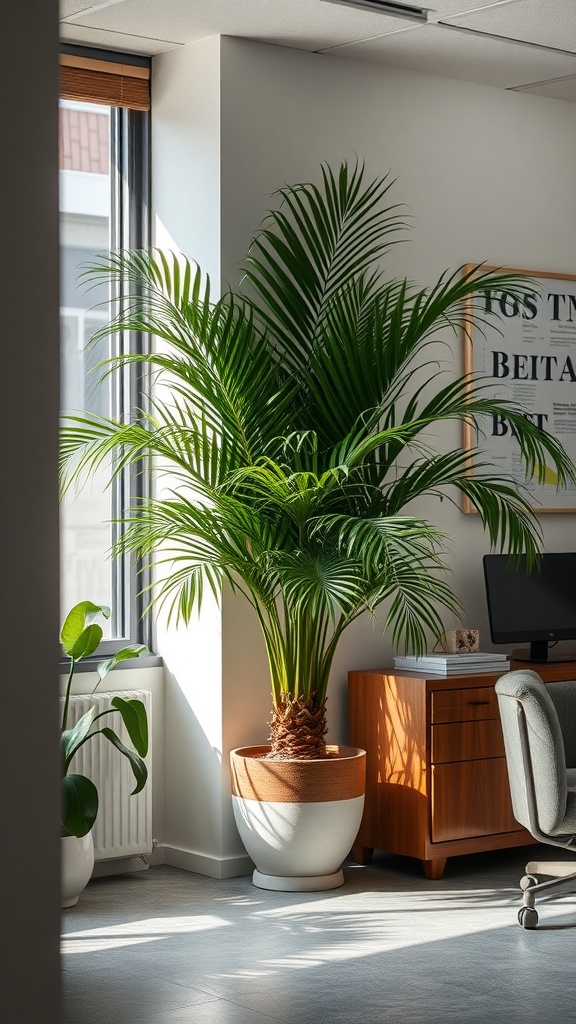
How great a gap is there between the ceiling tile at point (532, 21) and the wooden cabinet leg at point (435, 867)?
A: 302 cm

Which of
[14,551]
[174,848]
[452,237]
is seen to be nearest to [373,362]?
[452,237]

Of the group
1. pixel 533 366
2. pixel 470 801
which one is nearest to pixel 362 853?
pixel 470 801

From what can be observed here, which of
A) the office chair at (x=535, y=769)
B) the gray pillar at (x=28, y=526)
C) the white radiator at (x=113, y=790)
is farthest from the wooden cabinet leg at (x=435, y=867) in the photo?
the gray pillar at (x=28, y=526)

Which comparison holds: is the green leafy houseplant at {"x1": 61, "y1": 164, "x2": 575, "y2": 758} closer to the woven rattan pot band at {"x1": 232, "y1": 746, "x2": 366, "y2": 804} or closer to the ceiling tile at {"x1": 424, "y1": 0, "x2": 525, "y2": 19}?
the woven rattan pot band at {"x1": 232, "y1": 746, "x2": 366, "y2": 804}

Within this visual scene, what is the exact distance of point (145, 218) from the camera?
5297 mm

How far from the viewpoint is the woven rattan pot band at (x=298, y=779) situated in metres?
4.60

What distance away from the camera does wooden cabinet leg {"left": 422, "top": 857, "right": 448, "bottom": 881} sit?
4902 mm

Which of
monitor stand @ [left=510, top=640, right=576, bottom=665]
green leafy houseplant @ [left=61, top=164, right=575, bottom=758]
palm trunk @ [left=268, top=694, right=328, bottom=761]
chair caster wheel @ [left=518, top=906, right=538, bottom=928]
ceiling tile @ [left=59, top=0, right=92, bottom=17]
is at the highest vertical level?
ceiling tile @ [left=59, top=0, right=92, bottom=17]

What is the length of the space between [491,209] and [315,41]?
1.11 metres

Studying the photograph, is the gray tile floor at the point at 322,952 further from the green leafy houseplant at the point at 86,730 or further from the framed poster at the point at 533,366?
the framed poster at the point at 533,366

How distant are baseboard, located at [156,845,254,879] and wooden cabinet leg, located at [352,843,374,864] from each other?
41 cm

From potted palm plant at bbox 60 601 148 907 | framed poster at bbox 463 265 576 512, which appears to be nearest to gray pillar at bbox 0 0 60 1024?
potted palm plant at bbox 60 601 148 907

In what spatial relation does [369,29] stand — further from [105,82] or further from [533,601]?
[533,601]

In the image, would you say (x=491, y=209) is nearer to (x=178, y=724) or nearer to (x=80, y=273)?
(x=80, y=273)
